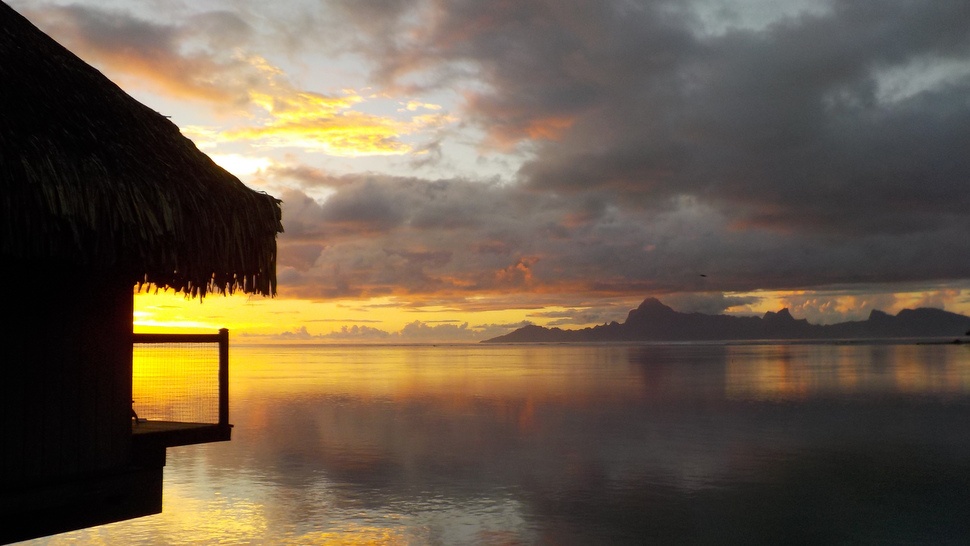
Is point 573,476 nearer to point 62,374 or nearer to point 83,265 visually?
point 62,374

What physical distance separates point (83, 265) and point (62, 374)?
993mm

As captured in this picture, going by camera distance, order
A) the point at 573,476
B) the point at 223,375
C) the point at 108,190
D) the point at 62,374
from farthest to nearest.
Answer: the point at 573,476 → the point at 223,375 → the point at 62,374 → the point at 108,190

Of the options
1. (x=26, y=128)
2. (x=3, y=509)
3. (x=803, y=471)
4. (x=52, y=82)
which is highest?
(x=52, y=82)

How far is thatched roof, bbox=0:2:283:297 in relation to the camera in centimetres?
647

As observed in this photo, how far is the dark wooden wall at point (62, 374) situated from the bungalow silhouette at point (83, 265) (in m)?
0.01

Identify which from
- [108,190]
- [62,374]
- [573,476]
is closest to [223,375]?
[62,374]

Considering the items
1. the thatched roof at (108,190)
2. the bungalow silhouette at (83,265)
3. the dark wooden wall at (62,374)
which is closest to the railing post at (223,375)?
the bungalow silhouette at (83,265)

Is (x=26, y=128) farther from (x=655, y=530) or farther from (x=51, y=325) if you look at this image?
(x=655, y=530)

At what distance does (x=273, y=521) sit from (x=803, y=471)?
44.2 feet

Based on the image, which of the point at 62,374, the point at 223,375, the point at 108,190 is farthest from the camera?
the point at 223,375

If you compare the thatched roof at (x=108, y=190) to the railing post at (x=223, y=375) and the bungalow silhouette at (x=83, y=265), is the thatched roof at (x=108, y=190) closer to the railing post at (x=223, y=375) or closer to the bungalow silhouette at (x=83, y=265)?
the bungalow silhouette at (x=83, y=265)

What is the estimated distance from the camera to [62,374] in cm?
715

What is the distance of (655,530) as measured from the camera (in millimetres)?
14828

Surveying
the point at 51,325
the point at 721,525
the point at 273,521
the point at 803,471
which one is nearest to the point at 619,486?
the point at 721,525
